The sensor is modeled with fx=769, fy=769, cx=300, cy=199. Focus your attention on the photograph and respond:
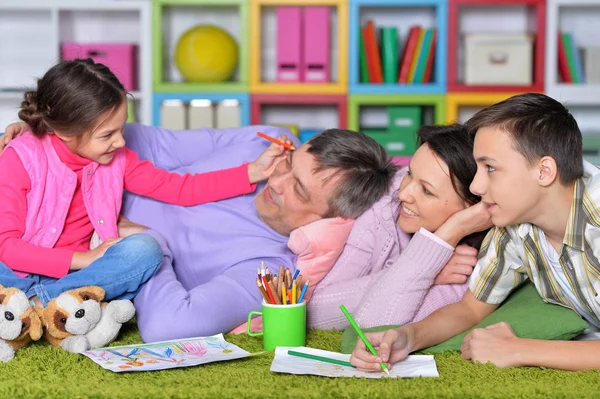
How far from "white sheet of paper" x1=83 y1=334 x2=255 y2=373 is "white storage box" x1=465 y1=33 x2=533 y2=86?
2.57 metres

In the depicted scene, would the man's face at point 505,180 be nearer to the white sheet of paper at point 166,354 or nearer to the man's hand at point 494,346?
the man's hand at point 494,346

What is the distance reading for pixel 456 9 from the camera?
148 inches

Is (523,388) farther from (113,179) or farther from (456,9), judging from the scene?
(456,9)

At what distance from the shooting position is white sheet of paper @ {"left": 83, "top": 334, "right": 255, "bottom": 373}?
4.70 ft

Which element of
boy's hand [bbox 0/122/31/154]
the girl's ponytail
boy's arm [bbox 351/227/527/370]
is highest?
the girl's ponytail

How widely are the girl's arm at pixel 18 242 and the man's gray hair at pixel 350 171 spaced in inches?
25.1

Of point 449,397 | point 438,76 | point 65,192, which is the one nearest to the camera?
point 449,397

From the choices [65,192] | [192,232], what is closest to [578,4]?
[192,232]

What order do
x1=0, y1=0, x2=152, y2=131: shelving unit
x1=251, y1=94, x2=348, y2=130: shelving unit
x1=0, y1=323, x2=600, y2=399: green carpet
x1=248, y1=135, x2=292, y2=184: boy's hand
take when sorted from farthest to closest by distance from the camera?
x1=251, y1=94, x2=348, y2=130: shelving unit → x1=0, y1=0, x2=152, y2=131: shelving unit → x1=248, y1=135, x2=292, y2=184: boy's hand → x1=0, y1=323, x2=600, y2=399: green carpet

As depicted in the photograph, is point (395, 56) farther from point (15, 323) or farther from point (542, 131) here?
point (15, 323)

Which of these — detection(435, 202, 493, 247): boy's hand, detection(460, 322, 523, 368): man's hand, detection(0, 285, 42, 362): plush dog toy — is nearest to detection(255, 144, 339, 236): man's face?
detection(435, 202, 493, 247): boy's hand

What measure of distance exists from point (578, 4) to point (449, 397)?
3045mm

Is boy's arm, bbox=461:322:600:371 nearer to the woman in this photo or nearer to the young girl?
the woman

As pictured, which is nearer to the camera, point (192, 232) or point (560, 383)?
point (560, 383)
